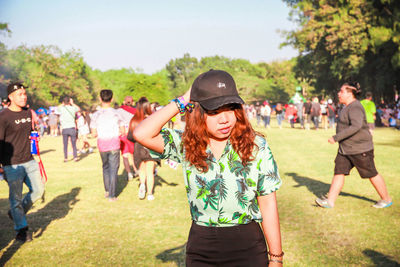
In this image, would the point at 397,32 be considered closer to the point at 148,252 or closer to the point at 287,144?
the point at 287,144

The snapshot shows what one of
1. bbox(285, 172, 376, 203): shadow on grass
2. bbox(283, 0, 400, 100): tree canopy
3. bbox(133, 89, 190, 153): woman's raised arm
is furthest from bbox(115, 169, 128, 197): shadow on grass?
bbox(283, 0, 400, 100): tree canopy

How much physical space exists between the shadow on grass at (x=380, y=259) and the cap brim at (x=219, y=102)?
336cm

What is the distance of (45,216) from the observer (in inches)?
254

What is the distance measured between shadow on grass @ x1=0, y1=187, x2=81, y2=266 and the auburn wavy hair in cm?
382

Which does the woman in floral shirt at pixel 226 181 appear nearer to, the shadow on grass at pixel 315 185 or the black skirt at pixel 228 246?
the black skirt at pixel 228 246

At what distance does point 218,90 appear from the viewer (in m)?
1.90

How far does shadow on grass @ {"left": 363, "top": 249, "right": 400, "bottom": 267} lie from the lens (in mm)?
4082

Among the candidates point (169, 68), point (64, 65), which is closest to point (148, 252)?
point (64, 65)

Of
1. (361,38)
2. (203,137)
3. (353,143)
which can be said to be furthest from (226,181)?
(361,38)

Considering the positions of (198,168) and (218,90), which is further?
(198,168)

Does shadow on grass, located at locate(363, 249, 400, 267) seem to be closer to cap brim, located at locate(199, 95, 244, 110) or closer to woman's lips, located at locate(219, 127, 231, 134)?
woman's lips, located at locate(219, 127, 231, 134)

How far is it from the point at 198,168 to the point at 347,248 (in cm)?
345

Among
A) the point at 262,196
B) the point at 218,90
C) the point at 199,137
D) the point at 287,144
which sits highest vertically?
the point at 218,90

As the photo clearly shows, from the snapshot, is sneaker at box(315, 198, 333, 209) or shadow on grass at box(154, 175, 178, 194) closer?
sneaker at box(315, 198, 333, 209)
